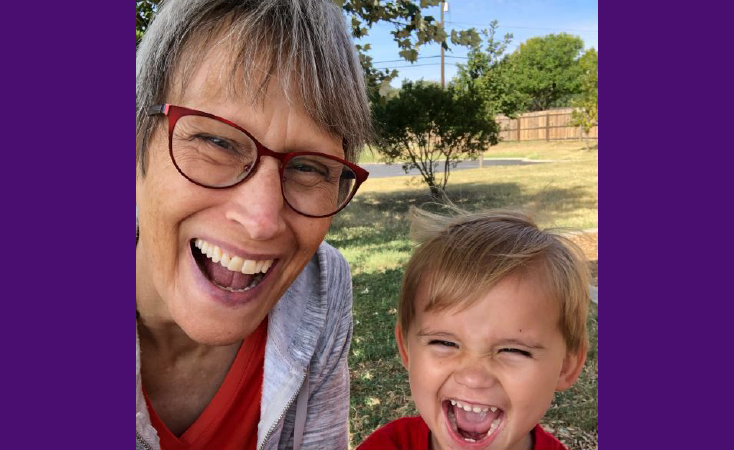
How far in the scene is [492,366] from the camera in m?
1.68

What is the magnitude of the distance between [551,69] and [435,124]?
44.6 ft

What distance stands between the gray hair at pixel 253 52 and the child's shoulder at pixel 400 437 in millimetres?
1041

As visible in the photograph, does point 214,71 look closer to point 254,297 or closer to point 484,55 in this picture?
point 254,297

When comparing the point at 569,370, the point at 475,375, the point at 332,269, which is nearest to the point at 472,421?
the point at 475,375

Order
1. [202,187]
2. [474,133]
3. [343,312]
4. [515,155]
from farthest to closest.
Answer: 1. [515,155]
2. [474,133]
3. [343,312]
4. [202,187]

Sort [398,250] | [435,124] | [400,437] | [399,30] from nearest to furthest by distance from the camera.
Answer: [400,437], [399,30], [398,250], [435,124]

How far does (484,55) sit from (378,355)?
A: 30.4ft

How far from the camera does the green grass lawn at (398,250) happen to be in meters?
3.61

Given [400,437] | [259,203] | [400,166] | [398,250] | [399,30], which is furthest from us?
[400,166]

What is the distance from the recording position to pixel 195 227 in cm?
136

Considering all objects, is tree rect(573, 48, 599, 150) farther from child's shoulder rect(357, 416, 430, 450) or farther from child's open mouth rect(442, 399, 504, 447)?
child's open mouth rect(442, 399, 504, 447)

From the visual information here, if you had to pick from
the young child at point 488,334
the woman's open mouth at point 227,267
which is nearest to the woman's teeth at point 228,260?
the woman's open mouth at point 227,267

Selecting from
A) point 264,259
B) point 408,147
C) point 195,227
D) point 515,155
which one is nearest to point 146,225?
point 195,227

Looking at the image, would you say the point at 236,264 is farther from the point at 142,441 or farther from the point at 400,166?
the point at 400,166
